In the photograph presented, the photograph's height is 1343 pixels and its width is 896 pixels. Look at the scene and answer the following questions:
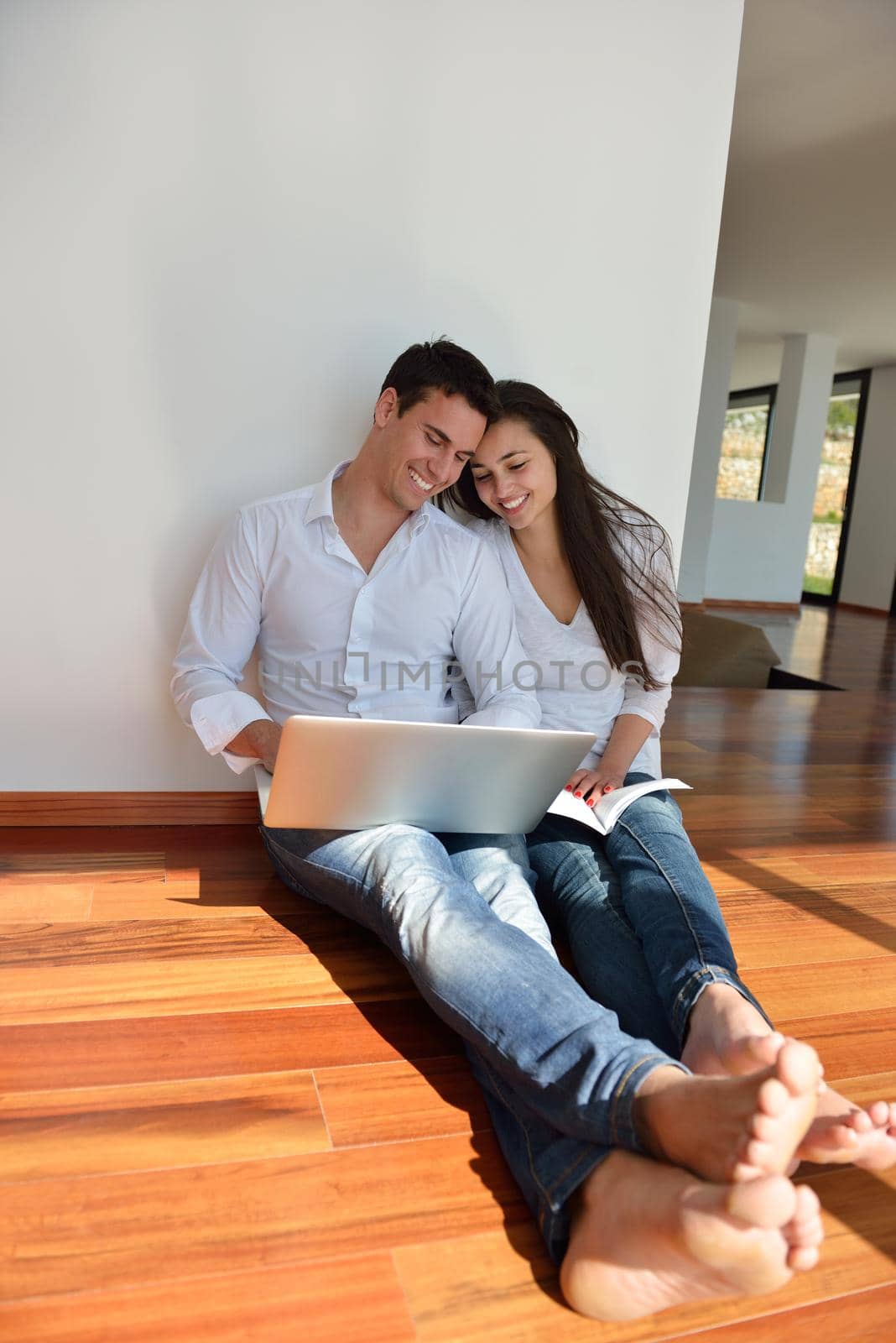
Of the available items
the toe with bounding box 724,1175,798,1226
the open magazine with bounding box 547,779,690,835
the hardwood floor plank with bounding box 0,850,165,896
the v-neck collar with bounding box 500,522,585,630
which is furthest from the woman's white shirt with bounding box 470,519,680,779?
the toe with bounding box 724,1175,798,1226

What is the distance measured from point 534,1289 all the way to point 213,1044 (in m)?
0.57

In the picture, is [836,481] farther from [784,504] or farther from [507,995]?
[507,995]

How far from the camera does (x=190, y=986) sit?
5.04ft

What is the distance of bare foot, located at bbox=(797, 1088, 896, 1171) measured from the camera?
993 mm

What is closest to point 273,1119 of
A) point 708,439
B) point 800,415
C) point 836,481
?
point 708,439

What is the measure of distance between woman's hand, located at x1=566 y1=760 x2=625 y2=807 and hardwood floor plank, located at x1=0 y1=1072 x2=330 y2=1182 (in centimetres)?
74

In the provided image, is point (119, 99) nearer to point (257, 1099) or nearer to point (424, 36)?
point (424, 36)

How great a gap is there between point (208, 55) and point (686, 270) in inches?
44.1

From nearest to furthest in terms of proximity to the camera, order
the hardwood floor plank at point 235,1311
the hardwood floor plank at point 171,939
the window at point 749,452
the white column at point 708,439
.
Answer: the hardwood floor plank at point 235,1311
the hardwood floor plank at point 171,939
the white column at point 708,439
the window at point 749,452

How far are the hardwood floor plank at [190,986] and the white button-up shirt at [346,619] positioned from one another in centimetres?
46

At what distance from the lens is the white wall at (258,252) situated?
1955 millimetres

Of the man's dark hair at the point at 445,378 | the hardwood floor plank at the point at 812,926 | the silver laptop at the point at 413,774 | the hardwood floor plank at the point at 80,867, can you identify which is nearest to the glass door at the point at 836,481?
the hardwood floor plank at the point at 812,926

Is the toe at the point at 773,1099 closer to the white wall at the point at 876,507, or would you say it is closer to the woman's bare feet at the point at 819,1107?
the woman's bare feet at the point at 819,1107

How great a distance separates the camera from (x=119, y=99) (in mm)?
1936
